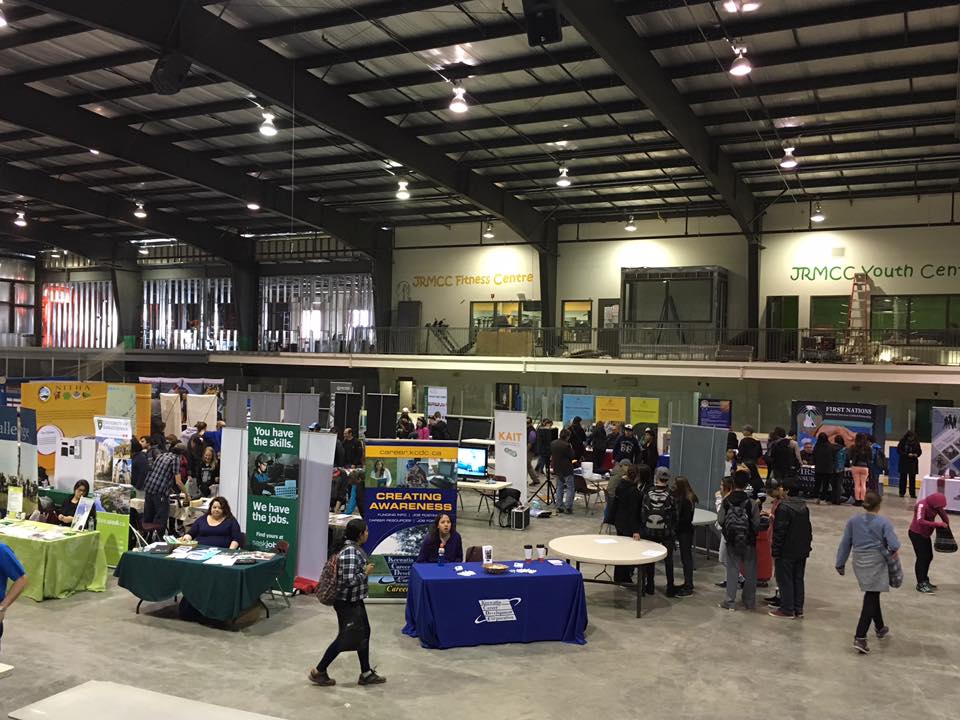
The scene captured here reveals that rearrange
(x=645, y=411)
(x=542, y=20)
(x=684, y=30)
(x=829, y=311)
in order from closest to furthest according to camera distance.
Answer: (x=542, y=20)
(x=684, y=30)
(x=645, y=411)
(x=829, y=311)

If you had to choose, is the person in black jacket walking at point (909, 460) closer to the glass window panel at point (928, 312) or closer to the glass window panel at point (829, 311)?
the glass window panel at point (928, 312)

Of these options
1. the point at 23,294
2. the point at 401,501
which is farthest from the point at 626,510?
the point at 23,294

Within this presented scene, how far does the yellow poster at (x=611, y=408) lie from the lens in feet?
62.5

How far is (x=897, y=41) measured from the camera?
1125cm

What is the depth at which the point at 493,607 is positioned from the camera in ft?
21.7

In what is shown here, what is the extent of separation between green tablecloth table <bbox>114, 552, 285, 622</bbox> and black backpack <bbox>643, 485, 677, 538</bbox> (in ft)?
12.4

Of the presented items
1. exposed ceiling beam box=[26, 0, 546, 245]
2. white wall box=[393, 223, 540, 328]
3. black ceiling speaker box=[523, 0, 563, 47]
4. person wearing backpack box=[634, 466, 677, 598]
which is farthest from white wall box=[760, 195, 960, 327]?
person wearing backpack box=[634, 466, 677, 598]

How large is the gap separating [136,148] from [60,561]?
1146 cm

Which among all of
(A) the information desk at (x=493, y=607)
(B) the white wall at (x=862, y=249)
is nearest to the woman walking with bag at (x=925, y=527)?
(A) the information desk at (x=493, y=607)

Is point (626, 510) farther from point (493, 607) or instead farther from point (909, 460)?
point (909, 460)

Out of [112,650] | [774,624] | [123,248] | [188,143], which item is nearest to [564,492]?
[774,624]

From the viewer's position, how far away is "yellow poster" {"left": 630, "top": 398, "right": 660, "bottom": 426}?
60.8 ft

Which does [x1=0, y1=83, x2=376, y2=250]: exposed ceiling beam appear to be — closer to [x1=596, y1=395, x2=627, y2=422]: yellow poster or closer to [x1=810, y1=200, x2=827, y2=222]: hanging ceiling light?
[x1=596, y1=395, x2=627, y2=422]: yellow poster

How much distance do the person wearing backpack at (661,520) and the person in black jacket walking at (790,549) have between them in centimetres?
106
